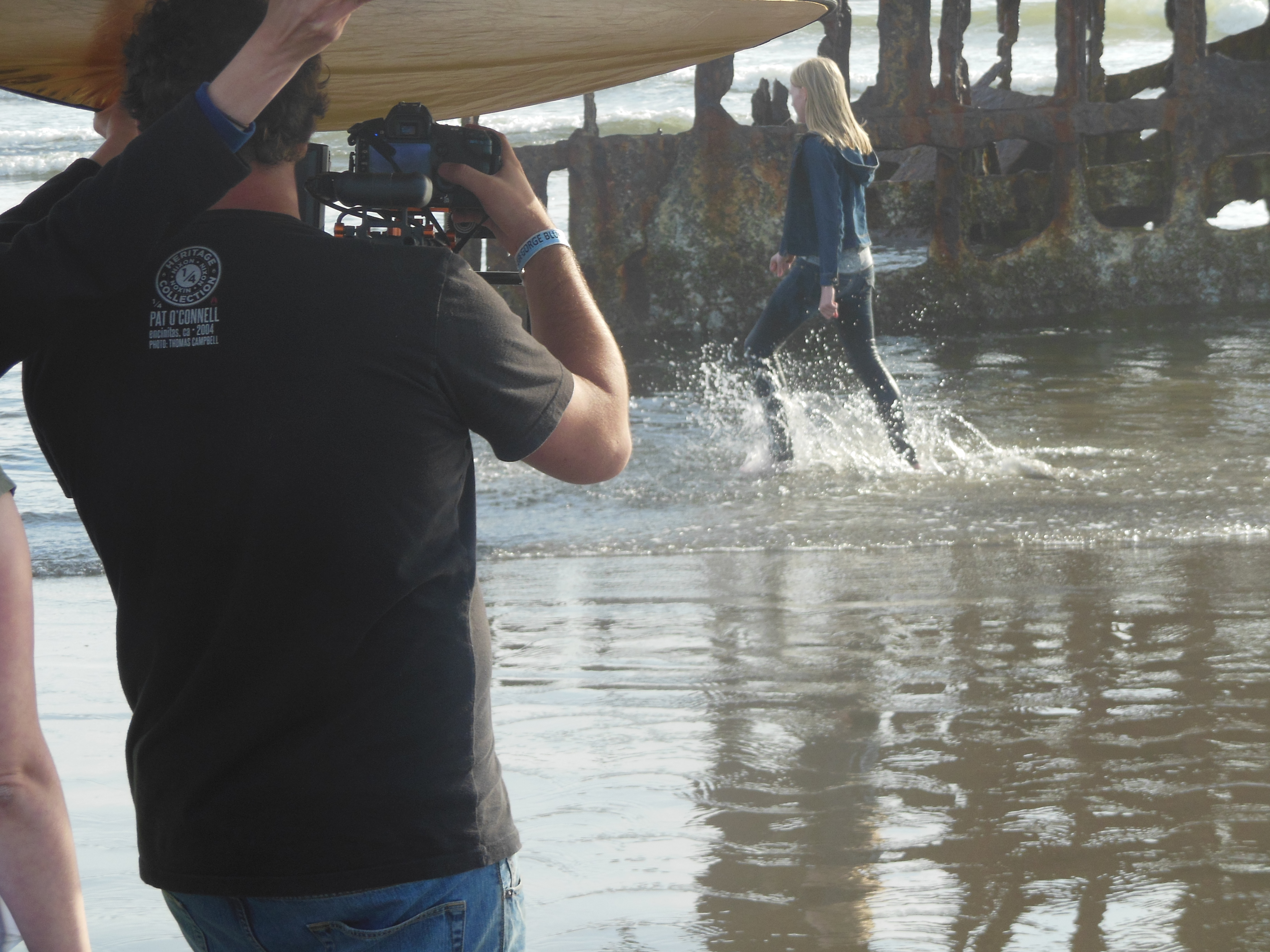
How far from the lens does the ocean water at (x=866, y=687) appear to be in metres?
2.55

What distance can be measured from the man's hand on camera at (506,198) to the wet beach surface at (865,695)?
1.35 m

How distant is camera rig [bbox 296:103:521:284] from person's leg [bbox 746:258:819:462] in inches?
192

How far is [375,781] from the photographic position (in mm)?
1346

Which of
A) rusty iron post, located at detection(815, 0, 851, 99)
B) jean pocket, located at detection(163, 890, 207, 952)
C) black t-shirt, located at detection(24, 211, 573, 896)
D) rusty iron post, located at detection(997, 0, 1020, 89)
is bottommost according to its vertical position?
jean pocket, located at detection(163, 890, 207, 952)

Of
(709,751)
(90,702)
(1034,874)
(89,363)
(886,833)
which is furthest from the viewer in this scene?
(90,702)

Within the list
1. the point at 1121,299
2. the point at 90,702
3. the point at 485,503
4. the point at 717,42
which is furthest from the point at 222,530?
the point at 1121,299

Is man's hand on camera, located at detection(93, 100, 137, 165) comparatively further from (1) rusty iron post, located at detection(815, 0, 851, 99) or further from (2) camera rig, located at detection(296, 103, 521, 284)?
(1) rusty iron post, located at detection(815, 0, 851, 99)

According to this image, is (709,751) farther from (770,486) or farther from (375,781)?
(770,486)

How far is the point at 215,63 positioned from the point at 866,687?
2.70 metres

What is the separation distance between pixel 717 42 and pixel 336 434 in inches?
43.0

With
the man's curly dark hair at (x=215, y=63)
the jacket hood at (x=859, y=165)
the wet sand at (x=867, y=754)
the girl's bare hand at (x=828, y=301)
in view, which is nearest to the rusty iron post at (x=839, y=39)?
the jacket hood at (x=859, y=165)

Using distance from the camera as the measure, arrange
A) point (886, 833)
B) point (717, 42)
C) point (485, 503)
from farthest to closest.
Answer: point (485, 503) → point (886, 833) → point (717, 42)

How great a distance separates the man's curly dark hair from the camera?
1366mm

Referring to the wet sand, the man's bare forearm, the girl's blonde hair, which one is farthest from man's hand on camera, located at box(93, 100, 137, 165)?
the girl's blonde hair
